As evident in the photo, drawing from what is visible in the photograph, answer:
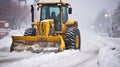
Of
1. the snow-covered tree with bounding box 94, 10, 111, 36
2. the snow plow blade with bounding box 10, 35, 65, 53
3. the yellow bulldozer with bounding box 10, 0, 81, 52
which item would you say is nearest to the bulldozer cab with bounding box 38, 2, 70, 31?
the yellow bulldozer with bounding box 10, 0, 81, 52

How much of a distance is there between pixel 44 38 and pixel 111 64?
5.96 metres

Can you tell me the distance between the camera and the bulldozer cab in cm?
1617

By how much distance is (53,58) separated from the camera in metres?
12.0

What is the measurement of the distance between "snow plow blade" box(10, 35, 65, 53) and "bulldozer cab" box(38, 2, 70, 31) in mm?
1900

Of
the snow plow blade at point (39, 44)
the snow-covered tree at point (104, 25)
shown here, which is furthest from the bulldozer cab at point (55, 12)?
Result: the snow-covered tree at point (104, 25)

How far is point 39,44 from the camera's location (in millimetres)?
14555

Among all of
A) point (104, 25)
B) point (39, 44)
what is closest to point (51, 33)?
point (39, 44)

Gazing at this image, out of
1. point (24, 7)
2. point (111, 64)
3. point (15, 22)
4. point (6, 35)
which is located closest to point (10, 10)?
point (15, 22)

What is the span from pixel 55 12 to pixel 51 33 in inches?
54.9

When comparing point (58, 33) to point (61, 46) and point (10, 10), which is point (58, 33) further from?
point (10, 10)

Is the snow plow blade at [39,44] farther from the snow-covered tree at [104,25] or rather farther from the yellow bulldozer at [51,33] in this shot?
the snow-covered tree at [104,25]

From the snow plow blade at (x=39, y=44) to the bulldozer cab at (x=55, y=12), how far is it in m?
1.90

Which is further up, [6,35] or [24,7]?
[24,7]

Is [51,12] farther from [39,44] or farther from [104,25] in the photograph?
[104,25]
